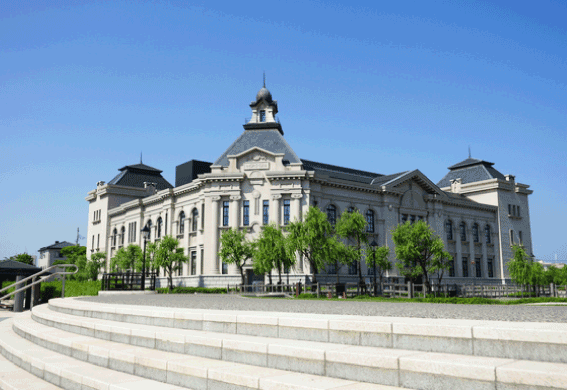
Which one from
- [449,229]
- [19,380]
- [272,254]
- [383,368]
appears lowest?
[19,380]

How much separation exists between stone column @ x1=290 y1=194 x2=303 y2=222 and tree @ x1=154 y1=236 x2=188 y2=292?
12.6m

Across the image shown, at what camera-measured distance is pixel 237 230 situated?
4538 centimetres

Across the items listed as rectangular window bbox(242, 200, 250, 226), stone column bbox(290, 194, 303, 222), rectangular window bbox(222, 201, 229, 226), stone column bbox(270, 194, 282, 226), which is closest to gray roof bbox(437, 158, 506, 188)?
stone column bbox(290, 194, 303, 222)

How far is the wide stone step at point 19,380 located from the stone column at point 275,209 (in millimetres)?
35343

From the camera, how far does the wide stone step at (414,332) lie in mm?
5500

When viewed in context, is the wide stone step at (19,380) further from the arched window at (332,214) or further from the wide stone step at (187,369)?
the arched window at (332,214)

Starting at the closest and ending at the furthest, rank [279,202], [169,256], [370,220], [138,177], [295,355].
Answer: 1. [295,355]
2. [279,202]
3. [169,256]
4. [370,220]
5. [138,177]

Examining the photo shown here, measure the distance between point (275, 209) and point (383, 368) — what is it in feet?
129

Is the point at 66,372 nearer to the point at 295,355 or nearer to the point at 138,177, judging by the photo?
the point at 295,355

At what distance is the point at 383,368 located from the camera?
5.82 metres

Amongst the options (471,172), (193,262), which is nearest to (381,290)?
(193,262)

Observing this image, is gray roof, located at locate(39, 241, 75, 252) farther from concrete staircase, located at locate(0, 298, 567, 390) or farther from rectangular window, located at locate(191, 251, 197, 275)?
concrete staircase, located at locate(0, 298, 567, 390)

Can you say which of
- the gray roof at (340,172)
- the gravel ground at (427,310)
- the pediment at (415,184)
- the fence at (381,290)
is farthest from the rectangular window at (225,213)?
the gravel ground at (427,310)

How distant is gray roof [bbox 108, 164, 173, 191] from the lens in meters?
66.0
